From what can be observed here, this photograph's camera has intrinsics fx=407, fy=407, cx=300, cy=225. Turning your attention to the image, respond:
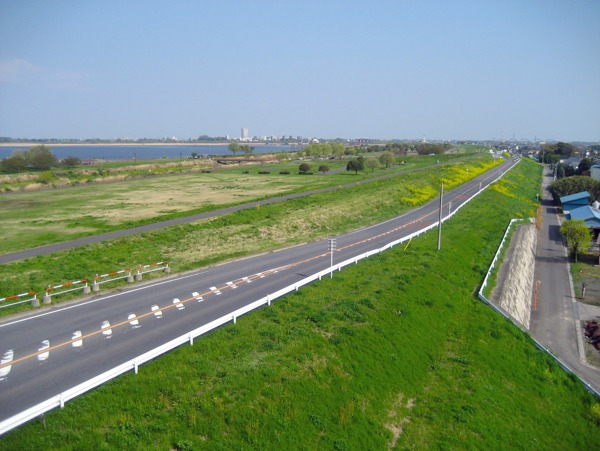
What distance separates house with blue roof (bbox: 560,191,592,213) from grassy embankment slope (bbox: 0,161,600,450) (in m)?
55.1

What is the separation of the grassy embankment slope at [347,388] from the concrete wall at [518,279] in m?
→ 4.21

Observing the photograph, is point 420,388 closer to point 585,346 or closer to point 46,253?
point 585,346

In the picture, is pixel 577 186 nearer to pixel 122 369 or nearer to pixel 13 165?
pixel 122 369

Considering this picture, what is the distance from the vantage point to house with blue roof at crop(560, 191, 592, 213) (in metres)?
67.6

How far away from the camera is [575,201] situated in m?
68.1

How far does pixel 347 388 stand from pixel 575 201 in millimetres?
68968

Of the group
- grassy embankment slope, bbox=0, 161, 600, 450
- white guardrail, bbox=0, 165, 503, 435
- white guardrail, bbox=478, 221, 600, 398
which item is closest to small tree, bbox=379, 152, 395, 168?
white guardrail, bbox=478, 221, 600, 398

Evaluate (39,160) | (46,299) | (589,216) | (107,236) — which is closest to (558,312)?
(589,216)

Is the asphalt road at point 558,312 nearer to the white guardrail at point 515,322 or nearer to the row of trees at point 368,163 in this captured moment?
the white guardrail at point 515,322

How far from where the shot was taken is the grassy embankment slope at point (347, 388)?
12906 mm

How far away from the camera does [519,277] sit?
34.8m

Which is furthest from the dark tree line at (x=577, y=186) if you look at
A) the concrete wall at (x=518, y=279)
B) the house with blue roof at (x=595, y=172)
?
the concrete wall at (x=518, y=279)

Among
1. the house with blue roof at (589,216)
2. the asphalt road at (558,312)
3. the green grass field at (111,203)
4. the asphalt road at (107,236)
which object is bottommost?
the asphalt road at (558,312)

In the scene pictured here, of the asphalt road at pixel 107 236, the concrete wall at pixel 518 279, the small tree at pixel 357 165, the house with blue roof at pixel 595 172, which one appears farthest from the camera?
the small tree at pixel 357 165
